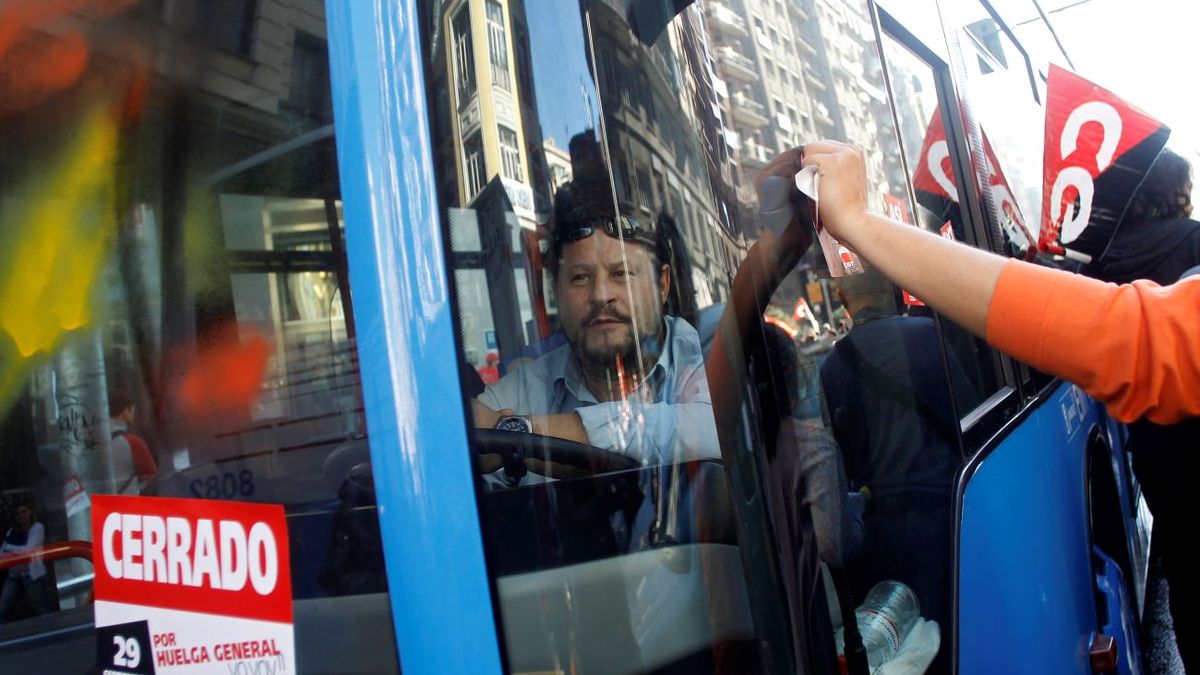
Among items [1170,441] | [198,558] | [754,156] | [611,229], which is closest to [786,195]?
[754,156]

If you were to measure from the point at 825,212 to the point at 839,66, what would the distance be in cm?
60

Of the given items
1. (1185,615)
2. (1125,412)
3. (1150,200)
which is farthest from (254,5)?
(1150,200)

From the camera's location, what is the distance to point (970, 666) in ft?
5.60

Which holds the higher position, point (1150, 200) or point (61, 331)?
point (1150, 200)

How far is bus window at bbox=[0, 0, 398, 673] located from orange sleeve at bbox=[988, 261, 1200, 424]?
0.93 m

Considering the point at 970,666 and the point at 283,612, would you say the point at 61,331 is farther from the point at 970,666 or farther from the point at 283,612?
the point at 970,666

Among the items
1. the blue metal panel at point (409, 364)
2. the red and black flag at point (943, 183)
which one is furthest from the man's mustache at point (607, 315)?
the red and black flag at point (943, 183)

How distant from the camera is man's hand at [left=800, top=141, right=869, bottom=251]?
4.70ft

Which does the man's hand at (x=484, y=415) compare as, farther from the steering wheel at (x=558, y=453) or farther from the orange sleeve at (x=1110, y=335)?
the orange sleeve at (x=1110, y=335)

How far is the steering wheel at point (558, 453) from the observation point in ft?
4.08

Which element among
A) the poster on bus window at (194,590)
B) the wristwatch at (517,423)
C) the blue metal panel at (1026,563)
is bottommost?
the blue metal panel at (1026,563)

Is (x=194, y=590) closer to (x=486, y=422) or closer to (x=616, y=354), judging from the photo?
(x=486, y=422)

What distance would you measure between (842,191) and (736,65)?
0.87 feet

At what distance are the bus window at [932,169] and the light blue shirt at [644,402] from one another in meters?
0.96
